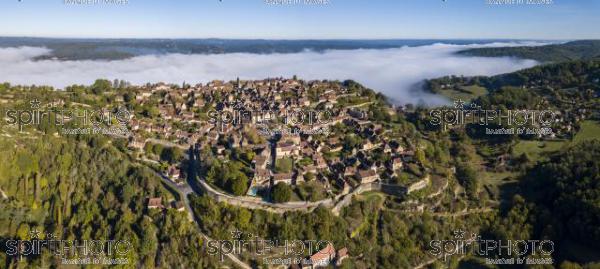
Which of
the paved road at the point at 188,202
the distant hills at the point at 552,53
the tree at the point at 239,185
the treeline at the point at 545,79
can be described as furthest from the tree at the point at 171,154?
the distant hills at the point at 552,53

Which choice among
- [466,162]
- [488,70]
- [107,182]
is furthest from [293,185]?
[488,70]

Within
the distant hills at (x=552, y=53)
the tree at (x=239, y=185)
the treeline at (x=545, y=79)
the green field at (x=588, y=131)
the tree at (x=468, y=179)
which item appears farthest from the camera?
the distant hills at (x=552, y=53)

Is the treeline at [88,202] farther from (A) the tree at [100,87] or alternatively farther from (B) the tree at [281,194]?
(A) the tree at [100,87]

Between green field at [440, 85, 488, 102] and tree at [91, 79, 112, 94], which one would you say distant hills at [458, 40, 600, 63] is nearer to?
green field at [440, 85, 488, 102]

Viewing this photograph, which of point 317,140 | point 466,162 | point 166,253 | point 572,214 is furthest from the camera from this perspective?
point 466,162

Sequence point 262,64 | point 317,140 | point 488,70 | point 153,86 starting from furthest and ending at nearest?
point 262,64
point 488,70
point 153,86
point 317,140

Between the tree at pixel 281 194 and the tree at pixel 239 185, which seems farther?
the tree at pixel 239 185

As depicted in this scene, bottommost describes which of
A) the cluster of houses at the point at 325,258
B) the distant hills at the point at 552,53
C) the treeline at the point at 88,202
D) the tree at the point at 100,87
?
the cluster of houses at the point at 325,258

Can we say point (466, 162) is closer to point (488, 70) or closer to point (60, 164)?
point (60, 164)
